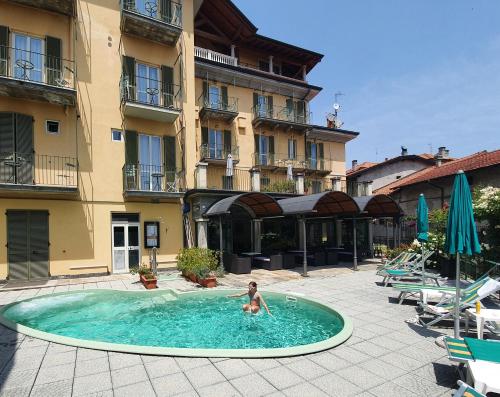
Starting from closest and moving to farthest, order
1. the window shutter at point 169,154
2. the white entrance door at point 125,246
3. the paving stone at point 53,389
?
the paving stone at point 53,389, the white entrance door at point 125,246, the window shutter at point 169,154

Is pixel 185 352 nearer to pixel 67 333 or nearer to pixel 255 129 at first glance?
pixel 67 333

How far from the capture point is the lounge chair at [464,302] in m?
6.35

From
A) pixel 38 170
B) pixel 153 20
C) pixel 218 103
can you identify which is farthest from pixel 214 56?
pixel 38 170

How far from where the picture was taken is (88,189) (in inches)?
582

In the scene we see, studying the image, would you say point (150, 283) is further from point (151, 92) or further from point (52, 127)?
point (151, 92)

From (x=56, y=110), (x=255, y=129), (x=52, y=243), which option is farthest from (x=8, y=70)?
(x=255, y=129)

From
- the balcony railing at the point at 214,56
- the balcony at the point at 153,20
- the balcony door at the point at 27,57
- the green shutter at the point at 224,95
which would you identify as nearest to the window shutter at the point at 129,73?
the balcony at the point at 153,20

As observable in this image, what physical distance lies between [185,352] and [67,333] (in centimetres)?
406

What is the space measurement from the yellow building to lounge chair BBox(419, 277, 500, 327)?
1060cm

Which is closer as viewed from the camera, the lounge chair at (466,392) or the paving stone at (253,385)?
the lounge chair at (466,392)

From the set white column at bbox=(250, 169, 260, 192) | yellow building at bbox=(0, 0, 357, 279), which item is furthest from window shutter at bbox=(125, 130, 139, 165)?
white column at bbox=(250, 169, 260, 192)

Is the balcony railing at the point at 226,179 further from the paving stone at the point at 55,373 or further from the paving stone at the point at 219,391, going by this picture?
the paving stone at the point at 219,391

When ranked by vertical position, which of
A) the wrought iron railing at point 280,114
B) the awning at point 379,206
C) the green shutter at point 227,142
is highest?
the wrought iron railing at point 280,114

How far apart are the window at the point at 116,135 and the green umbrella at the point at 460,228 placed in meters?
14.7
